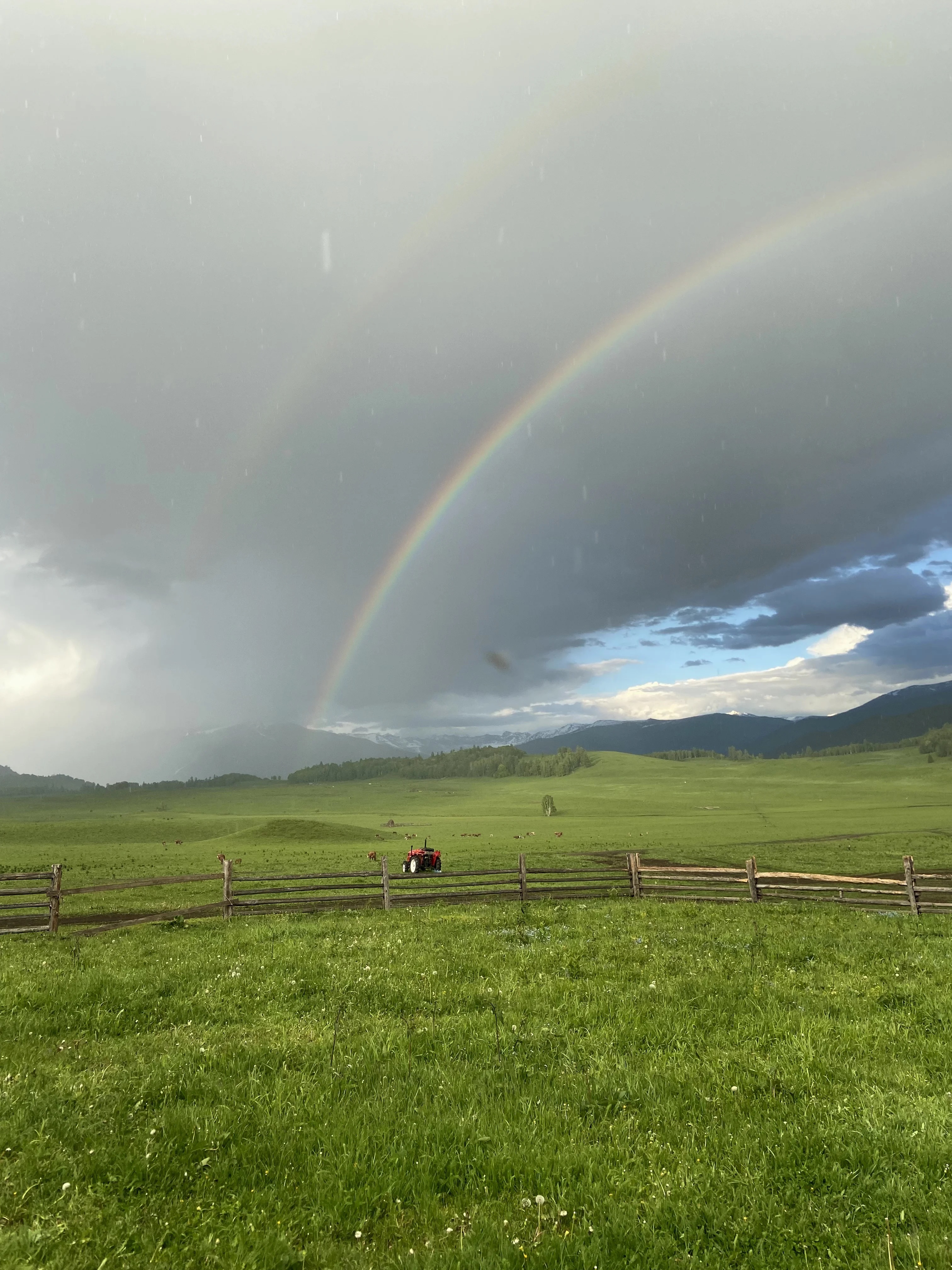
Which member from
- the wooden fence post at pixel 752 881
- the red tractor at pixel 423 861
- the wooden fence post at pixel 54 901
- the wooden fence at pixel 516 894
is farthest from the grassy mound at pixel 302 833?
the wooden fence post at pixel 752 881

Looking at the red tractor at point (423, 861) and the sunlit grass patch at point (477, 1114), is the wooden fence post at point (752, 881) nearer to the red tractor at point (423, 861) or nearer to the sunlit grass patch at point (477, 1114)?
the sunlit grass patch at point (477, 1114)

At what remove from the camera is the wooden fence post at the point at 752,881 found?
24531 millimetres

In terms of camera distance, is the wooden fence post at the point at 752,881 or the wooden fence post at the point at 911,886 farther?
the wooden fence post at the point at 752,881

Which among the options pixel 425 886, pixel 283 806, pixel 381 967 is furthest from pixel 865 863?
pixel 283 806

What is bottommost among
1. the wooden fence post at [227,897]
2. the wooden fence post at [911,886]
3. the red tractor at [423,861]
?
the red tractor at [423,861]

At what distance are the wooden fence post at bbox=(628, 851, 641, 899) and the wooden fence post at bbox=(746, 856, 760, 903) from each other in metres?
4.01

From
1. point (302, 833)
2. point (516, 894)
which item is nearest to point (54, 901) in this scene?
point (516, 894)

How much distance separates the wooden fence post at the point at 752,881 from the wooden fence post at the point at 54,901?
23.9 meters

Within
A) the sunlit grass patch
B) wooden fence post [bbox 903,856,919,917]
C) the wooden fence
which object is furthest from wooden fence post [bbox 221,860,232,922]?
wooden fence post [bbox 903,856,919,917]

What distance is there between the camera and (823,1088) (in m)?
7.93

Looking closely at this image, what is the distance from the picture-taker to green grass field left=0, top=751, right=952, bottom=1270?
17.9 ft

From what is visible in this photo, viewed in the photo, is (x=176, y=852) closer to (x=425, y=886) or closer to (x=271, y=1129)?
(x=425, y=886)

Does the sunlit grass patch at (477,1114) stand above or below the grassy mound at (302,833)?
above

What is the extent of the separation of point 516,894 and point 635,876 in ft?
16.1
